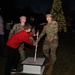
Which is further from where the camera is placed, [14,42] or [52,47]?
[52,47]

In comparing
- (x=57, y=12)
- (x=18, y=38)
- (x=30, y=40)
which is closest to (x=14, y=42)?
(x=18, y=38)

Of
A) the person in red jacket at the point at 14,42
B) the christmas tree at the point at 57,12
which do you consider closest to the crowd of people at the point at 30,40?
the person in red jacket at the point at 14,42

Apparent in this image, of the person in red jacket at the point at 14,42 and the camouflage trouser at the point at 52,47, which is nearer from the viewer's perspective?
the person in red jacket at the point at 14,42

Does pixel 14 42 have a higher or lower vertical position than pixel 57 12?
lower

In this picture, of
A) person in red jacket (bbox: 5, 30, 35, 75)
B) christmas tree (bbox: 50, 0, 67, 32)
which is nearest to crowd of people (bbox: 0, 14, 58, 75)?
person in red jacket (bbox: 5, 30, 35, 75)

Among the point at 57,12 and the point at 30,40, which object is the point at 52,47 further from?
the point at 57,12

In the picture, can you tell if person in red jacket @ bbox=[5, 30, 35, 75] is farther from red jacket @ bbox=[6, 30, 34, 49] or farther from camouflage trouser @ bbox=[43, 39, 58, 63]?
camouflage trouser @ bbox=[43, 39, 58, 63]

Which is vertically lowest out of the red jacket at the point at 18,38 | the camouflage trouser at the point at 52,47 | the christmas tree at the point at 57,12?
the camouflage trouser at the point at 52,47

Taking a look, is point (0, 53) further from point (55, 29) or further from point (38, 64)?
point (38, 64)

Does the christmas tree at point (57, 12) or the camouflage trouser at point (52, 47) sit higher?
the christmas tree at point (57, 12)

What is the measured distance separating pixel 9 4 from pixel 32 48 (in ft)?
117

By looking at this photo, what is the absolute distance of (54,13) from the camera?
5312cm

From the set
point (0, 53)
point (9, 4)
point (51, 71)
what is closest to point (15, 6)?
point (9, 4)

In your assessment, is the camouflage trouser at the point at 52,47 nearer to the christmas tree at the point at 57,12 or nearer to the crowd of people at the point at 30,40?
the crowd of people at the point at 30,40
